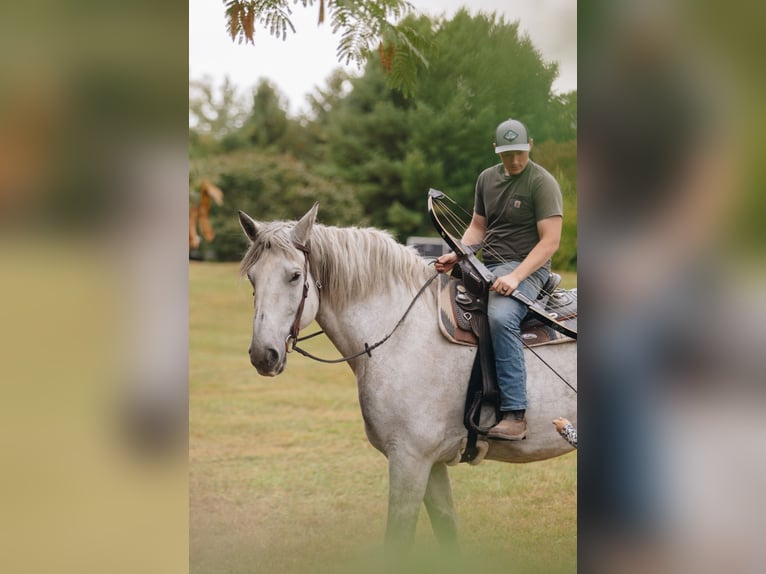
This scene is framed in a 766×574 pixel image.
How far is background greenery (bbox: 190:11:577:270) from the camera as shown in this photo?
287 cm

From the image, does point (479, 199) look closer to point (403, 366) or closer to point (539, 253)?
point (539, 253)

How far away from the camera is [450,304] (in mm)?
3094

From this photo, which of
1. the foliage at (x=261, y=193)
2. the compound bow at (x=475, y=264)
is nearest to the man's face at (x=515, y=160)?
the compound bow at (x=475, y=264)

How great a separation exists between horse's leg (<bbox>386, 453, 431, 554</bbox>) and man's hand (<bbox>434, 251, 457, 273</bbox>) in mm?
778

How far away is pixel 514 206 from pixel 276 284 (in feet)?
3.14

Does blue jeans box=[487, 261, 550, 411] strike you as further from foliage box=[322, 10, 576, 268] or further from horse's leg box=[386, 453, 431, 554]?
horse's leg box=[386, 453, 431, 554]

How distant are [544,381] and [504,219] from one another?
70cm

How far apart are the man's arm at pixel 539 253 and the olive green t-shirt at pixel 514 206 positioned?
0.03 m

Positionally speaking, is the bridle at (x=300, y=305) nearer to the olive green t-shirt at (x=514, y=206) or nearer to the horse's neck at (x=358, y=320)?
the horse's neck at (x=358, y=320)

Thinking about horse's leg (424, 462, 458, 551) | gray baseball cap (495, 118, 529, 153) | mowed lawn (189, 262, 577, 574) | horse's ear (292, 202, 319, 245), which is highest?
gray baseball cap (495, 118, 529, 153)

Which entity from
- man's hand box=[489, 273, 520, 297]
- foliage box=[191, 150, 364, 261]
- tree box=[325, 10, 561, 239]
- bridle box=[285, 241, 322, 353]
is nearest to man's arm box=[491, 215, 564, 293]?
man's hand box=[489, 273, 520, 297]

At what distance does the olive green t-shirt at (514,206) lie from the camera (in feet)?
9.17
